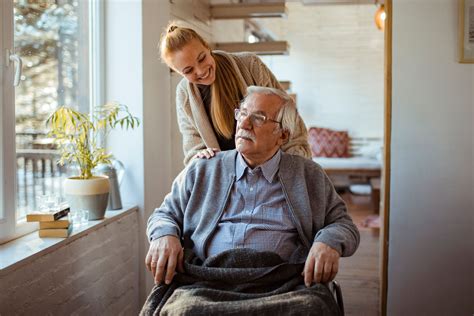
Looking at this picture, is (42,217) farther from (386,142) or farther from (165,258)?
(386,142)

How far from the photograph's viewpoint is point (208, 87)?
2279 millimetres

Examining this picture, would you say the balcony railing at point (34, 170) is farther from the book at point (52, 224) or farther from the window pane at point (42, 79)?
the book at point (52, 224)

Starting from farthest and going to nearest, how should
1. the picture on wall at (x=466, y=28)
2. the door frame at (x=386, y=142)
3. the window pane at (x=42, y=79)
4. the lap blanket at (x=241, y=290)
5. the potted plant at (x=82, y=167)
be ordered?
the door frame at (x=386, y=142) < the picture on wall at (x=466, y=28) < the potted plant at (x=82, y=167) < the window pane at (x=42, y=79) < the lap blanket at (x=241, y=290)

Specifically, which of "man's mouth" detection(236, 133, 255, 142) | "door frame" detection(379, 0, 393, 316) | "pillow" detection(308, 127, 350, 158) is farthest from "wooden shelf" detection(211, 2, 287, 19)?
"pillow" detection(308, 127, 350, 158)

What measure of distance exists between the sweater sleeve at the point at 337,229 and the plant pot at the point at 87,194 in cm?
112

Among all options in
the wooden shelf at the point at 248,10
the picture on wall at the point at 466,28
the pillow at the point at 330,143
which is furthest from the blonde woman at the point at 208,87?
the pillow at the point at 330,143

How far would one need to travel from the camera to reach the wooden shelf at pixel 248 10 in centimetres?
419

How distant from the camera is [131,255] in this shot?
3012 millimetres

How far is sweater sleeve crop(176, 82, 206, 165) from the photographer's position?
2.29 m

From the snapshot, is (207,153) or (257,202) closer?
(257,202)

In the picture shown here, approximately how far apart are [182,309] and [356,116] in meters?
7.24

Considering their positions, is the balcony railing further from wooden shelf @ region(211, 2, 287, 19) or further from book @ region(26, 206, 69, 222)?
wooden shelf @ region(211, 2, 287, 19)

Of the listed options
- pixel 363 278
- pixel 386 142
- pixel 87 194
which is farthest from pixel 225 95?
pixel 363 278

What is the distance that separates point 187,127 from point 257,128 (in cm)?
51
